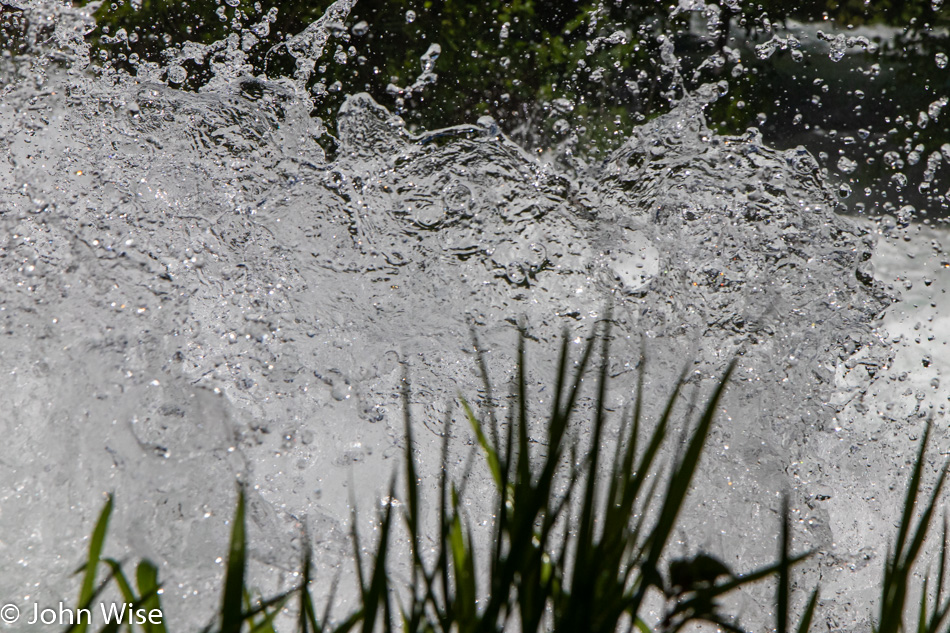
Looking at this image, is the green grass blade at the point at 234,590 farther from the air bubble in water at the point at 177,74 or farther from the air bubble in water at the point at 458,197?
the air bubble in water at the point at 177,74

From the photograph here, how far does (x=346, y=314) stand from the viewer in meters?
2.45

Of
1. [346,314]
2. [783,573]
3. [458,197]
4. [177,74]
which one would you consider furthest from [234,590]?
[177,74]

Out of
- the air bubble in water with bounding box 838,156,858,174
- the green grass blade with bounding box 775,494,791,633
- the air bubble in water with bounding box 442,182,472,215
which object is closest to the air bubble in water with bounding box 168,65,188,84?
the air bubble in water with bounding box 442,182,472,215

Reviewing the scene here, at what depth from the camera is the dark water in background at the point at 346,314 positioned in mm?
2016

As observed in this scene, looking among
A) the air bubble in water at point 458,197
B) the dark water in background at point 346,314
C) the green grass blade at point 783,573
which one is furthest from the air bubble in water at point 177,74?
the green grass blade at point 783,573

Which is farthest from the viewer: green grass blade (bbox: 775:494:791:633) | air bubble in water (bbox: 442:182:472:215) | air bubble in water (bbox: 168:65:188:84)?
air bubble in water (bbox: 168:65:188:84)

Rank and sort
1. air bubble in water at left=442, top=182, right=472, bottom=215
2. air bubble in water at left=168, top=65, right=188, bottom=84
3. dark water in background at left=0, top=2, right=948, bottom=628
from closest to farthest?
dark water in background at left=0, top=2, right=948, bottom=628
air bubble in water at left=442, top=182, right=472, bottom=215
air bubble in water at left=168, top=65, right=188, bottom=84

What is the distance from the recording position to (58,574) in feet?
5.77

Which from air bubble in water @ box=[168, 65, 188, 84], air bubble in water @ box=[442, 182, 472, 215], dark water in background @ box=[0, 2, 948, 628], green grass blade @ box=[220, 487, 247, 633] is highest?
air bubble in water @ box=[168, 65, 188, 84]

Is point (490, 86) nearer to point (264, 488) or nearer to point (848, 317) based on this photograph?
point (848, 317)

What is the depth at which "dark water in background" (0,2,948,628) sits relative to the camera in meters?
2.02

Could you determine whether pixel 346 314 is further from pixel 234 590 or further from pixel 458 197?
pixel 234 590

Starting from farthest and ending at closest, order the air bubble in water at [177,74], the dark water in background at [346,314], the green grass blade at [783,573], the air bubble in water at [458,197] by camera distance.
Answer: the air bubble in water at [177,74], the air bubble in water at [458,197], the dark water in background at [346,314], the green grass blade at [783,573]

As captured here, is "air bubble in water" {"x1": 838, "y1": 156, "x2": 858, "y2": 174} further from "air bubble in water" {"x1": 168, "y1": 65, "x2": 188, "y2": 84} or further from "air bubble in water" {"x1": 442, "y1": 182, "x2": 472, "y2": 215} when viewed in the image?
"air bubble in water" {"x1": 168, "y1": 65, "x2": 188, "y2": 84}
